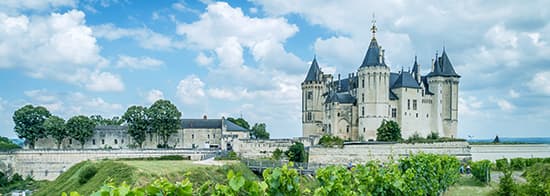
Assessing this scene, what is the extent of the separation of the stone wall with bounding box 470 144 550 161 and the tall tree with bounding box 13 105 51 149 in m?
48.7

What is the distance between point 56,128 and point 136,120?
9.16m

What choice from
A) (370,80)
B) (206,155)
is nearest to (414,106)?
(370,80)

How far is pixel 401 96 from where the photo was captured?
163 ft

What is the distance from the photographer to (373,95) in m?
48.6

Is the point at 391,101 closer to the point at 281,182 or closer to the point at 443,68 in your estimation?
the point at 443,68

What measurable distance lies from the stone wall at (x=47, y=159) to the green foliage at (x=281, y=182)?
4289 centimetres

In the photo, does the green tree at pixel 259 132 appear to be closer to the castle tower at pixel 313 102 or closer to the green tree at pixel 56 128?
the castle tower at pixel 313 102

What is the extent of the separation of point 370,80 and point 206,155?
1972 cm

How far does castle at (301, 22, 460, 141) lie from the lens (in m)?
48.7

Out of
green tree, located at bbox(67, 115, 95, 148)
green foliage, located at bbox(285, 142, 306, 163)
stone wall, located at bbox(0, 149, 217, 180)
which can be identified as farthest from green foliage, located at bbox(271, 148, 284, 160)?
green tree, located at bbox(67, 115, 95, 148)

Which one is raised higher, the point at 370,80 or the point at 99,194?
Result: the point at 370,80

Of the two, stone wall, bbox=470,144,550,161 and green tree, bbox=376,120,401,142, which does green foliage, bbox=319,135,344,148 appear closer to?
green tree, bbox=376,120,401,142

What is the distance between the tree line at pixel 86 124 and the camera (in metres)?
52.7

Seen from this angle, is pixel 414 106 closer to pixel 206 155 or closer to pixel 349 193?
pixel 206 155
